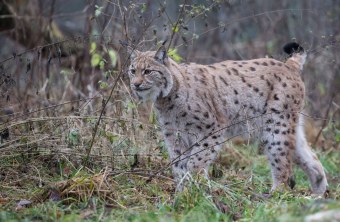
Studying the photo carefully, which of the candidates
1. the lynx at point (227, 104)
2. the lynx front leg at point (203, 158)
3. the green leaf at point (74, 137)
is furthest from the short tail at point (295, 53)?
the green leaf at point (74, 137)

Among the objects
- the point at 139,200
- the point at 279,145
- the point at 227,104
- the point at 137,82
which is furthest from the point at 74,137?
the point at 279,145

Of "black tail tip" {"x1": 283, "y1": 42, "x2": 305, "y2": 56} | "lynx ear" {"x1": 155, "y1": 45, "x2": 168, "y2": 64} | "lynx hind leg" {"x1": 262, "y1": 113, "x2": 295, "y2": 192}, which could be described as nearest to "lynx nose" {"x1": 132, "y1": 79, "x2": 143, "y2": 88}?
"lynx ear" {"x1": 155, "y1": 45, "x2": 168, "y2": 64}

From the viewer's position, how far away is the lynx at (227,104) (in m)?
7.38

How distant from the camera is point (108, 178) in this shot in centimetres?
603

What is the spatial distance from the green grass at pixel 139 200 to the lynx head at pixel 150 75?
1227 mm

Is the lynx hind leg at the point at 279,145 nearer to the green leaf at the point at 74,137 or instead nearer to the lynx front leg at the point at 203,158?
the lynx front leg at the point at 203,158

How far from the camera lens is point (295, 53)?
26.6 ft

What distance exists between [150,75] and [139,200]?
1986 mm

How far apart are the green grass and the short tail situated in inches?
71.5

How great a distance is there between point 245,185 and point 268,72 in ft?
6.97

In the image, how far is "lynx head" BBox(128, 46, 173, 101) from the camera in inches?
288

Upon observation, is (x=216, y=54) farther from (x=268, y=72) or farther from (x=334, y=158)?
(x=268, y=72)

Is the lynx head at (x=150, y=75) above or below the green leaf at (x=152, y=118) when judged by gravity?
above

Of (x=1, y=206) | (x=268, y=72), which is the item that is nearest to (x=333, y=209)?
(x=1, y=206)
